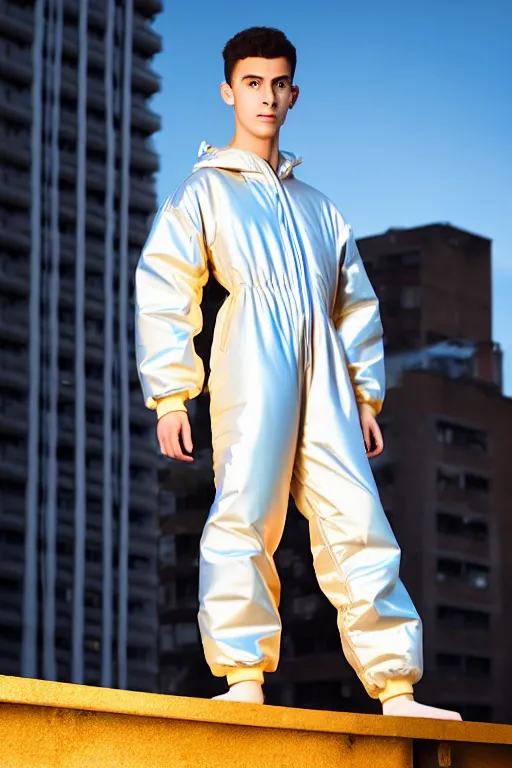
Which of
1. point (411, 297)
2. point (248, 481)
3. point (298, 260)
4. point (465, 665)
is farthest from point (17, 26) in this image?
point (248, 481)

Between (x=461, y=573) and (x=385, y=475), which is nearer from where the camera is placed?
(x=461, y=573)

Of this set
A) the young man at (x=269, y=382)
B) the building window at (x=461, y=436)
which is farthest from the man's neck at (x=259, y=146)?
the building window at (x=461, y=436)

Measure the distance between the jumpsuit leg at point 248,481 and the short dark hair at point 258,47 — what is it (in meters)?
0.39

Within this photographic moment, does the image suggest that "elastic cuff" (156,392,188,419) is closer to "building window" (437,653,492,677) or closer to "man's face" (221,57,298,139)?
"man's face" (221,57,298,139)

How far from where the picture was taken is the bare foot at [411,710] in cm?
175

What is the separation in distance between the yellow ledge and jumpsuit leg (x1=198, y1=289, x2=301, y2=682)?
0.84 ft

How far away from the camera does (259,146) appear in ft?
6.99

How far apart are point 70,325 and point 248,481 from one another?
10.8m

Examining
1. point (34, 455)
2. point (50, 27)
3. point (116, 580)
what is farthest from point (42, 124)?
point (116, 580)

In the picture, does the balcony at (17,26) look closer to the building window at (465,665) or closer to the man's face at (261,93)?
the building window at (465,665)

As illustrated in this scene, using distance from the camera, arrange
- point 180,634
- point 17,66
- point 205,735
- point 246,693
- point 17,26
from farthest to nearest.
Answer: point 180,634 < point 17,66 < point 17,26 < point 246,693 < point 205,735

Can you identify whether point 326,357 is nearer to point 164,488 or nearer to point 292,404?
point 292,404

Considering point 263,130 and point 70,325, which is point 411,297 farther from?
point 263,130

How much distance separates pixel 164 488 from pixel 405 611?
43.1 ft
